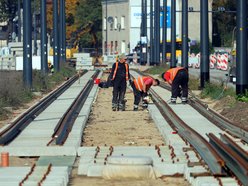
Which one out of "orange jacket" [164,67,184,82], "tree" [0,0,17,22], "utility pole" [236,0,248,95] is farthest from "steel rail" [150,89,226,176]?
"tree" [0,0,17,22]

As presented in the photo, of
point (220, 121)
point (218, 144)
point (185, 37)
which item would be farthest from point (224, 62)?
point (218, 144)

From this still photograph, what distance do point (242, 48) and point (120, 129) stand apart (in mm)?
9259

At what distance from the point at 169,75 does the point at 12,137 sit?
442 inches

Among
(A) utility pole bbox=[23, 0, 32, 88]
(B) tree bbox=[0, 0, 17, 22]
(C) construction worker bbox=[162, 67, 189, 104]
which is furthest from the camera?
(B) tree bbox=[0, 0, 17, 22]

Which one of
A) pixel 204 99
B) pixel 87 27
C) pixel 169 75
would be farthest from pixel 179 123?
pixel 87 27

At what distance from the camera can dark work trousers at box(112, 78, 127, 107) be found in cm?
2923

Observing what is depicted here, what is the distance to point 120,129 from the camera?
77.3ft

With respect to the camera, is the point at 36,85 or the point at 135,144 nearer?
the point at 135,144

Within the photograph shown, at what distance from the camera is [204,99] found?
3603 centimetres

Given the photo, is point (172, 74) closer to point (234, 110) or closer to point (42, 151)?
point (234, 110)

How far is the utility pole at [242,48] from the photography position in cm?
3144

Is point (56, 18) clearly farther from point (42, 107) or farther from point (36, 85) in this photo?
point (42, 107)

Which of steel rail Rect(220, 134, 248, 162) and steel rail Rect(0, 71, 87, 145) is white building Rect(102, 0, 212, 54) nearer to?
steel rail Rect(0, 71, 87, 145)

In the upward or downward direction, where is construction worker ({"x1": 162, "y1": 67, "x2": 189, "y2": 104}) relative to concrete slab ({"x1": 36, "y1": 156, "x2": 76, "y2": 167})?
upward
